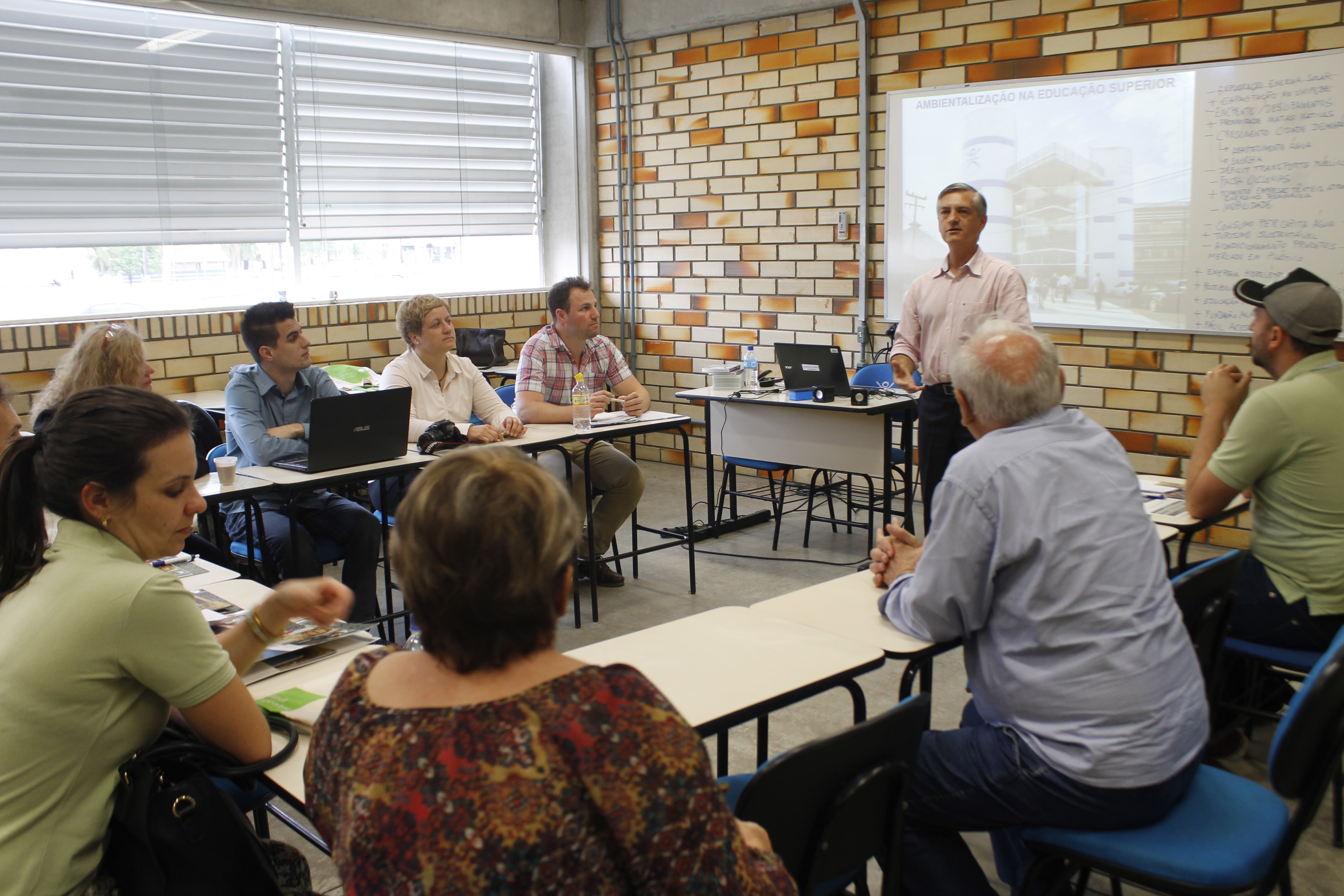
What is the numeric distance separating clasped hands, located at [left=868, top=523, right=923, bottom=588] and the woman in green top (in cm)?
125

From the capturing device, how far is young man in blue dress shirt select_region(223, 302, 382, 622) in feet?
11.5

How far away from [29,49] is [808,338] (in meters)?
4.21

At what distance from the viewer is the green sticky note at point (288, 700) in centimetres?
163

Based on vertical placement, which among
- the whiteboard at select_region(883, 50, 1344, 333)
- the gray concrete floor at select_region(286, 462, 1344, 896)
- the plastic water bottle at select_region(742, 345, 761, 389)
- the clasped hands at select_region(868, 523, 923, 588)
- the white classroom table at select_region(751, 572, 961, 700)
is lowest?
the gray concrete floor at select_region(286, 462, 1344, 896)

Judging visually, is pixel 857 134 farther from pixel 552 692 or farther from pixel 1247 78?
pixel 552 692

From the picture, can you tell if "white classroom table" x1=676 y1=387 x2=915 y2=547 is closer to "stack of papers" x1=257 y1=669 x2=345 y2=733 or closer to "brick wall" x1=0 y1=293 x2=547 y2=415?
"brick wall" x1=0 y1=293 x2=547 y2=415

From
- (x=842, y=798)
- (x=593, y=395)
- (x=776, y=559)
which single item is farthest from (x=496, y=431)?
(x=842, y=798)

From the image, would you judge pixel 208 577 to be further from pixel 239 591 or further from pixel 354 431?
pixel 354 431

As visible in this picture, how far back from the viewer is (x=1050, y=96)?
493cm

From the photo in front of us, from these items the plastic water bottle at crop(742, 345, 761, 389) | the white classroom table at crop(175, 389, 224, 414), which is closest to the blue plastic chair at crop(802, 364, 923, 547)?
the plastic water bottle at crop(742, 345, 761, 389)

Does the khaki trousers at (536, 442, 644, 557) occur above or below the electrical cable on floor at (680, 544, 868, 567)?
above

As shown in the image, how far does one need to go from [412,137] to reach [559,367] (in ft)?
8.94

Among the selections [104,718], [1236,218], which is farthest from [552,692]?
[1236,218]

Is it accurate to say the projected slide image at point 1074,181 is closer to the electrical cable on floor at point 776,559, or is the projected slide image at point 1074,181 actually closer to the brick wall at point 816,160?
the brick wall at point 816,160
